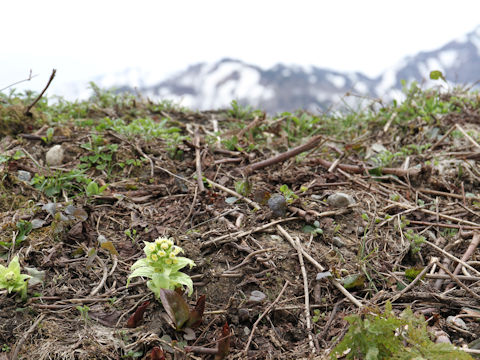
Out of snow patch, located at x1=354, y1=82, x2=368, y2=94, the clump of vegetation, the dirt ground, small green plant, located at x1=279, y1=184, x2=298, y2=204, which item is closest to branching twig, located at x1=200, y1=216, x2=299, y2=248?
the dirt ground

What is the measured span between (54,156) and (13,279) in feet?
4.42

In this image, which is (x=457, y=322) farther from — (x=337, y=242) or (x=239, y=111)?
(x=239, y=111)

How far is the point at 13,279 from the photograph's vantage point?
1752mm

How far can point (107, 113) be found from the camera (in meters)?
3.95

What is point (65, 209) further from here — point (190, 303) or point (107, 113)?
point (107, 113)

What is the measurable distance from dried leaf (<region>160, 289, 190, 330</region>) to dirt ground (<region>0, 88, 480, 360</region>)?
0.27 ft

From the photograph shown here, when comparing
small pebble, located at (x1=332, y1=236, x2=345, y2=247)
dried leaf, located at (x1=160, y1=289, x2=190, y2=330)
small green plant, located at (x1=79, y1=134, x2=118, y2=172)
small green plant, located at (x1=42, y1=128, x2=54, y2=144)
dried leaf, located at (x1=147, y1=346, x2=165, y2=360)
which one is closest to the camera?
dried leaf, located at (x1=147, y1=346, x2=165, y2=360)

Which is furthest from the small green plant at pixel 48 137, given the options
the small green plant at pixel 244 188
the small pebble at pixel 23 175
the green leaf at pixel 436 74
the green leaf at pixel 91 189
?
the green leaf at pixel 436 74

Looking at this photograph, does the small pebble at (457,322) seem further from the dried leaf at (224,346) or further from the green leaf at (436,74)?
the green leaf at (436,74)

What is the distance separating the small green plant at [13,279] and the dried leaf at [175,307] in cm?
67

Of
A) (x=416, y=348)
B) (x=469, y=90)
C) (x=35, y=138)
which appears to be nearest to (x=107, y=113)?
(x=35, y=138)

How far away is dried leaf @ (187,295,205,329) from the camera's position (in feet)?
5.57

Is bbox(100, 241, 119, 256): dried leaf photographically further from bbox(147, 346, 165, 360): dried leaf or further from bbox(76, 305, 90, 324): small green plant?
bbox(147, 346, 165, 360): dried leaf

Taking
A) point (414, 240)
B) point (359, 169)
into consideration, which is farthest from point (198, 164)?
point (414, 240)
